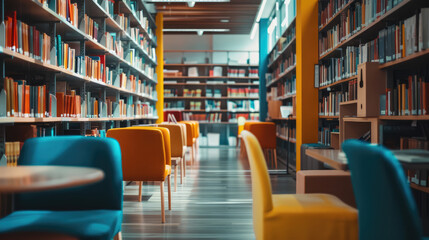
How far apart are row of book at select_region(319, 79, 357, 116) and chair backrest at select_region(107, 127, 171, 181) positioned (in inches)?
86.0

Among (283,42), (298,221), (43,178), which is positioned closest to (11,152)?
(43,178)

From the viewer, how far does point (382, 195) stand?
4.00ft

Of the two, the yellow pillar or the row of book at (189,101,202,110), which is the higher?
the yellow pillar

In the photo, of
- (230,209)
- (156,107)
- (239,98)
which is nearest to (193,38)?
(239,98)

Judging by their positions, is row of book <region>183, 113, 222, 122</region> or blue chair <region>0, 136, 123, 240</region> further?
row of book <region>183, 113, 222, 122</region>

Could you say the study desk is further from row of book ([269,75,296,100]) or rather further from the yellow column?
row of book ([269,75,296,100])

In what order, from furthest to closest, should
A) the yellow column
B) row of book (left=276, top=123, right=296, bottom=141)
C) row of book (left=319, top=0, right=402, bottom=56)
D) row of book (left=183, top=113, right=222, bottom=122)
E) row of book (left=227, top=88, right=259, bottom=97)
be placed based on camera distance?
row of book (left=183, top=113, right=222, bottom=122) → row of book (left=227, top=88, right=259, bottom=97) → row of book (left=276, top=123, right=296, bottom=141) → the yellow column → row of book (left=319, top=0, right=402, bottom=56)

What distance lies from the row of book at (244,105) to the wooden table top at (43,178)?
32.9ft

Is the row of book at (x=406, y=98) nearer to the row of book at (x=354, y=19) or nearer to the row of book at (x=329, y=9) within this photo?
the row of book at (x=354, y=19)

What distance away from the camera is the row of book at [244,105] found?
11.4 meters

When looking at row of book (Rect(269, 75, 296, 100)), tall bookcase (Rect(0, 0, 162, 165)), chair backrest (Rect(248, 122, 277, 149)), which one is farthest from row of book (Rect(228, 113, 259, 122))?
tall bookcase (Rect(0, 0, 162, 165))

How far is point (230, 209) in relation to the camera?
364 centimetres

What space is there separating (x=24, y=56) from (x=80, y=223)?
1.59 m

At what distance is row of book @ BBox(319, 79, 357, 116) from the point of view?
4.13m
